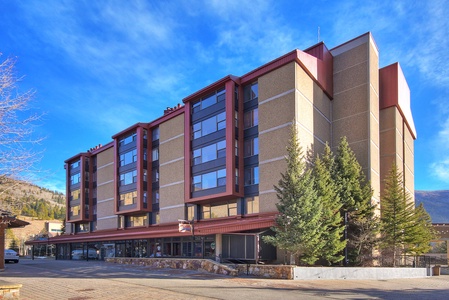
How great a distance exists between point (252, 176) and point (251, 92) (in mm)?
7294

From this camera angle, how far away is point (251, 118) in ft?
108

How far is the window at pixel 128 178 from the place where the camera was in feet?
145

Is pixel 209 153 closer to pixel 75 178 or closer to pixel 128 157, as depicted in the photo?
pixel 128 157

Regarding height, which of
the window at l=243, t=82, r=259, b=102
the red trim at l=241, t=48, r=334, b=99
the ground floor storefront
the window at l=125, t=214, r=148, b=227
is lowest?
the ground floor storefront

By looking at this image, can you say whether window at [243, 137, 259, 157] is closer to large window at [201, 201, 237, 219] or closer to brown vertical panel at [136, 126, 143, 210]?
large window at [201, 201, 237, 219]

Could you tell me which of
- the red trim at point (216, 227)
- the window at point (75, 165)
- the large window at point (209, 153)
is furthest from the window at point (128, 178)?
the window at point (75, 165)

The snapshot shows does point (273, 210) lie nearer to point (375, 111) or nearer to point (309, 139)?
point (309, 139)

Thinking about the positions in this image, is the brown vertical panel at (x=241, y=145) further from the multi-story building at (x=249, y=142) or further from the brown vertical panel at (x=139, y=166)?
the brown vertical panel at (x=139, y=166)

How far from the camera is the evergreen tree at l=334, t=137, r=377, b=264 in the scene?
1101 inches

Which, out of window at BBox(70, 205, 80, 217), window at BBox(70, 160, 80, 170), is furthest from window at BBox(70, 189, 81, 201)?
window at BBox(70, 160, 80, 170)

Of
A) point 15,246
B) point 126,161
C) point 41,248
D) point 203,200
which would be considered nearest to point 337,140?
point 203,200

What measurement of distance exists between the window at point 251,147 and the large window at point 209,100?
4.69 metres

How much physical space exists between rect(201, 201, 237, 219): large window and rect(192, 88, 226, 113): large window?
913 centimetres

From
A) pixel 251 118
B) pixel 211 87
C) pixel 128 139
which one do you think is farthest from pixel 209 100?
pixel 128 139
